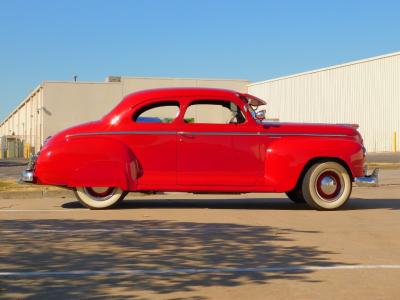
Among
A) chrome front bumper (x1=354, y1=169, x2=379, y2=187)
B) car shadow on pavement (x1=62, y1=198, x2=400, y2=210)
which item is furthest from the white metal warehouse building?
chrome front bumper (x1=354, y1=169, x2=379, y2=187)

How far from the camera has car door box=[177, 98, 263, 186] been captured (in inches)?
384

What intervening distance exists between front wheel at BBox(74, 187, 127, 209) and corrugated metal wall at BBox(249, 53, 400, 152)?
30.2 m

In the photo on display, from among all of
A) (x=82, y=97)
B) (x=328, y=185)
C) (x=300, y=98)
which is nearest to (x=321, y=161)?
(x=328, y=185)

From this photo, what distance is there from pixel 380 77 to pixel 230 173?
30.6 metres

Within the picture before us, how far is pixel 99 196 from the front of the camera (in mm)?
9914

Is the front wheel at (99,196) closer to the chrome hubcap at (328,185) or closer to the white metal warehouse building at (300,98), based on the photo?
the chrome hubcap at (328,185)

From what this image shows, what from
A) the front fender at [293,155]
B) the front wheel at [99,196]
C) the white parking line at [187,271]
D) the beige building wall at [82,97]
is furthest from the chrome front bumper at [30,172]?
the beige building wall at [82,97]

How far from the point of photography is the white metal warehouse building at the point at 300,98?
37.8 metres

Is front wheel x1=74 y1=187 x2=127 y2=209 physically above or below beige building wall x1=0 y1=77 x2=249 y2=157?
below

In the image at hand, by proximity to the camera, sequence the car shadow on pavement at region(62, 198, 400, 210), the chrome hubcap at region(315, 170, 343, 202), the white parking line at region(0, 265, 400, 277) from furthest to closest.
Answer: the car shadow on pavement at region(62, 198, 400, 210)
the chrome hubcap at region(315, 170, 343, 202)
the white parking line at region(0, 265, 400, 277)

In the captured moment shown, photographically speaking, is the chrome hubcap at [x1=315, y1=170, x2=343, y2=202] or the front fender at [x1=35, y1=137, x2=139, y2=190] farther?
the chrome hubcap at [x1=315, y1=170, x2=343, y2=202]

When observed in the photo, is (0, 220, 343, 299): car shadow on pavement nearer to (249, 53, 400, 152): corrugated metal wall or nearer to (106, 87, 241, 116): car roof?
(106, 87, 241, 116): car roof

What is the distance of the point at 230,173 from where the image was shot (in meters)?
9.77

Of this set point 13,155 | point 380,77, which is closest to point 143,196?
point 380,77
